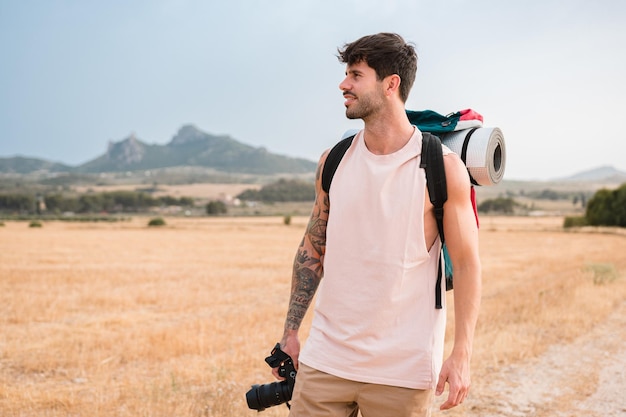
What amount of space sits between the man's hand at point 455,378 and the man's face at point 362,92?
1.17 m

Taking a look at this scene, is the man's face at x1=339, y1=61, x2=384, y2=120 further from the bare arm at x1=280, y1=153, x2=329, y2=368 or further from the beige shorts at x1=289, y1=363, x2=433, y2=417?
the beige shorts at x1=289, y1=363, x2=433, y2=417

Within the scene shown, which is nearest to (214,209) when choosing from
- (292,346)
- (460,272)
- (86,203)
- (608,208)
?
(86,203)

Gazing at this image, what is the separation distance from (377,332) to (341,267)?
13.1 inches

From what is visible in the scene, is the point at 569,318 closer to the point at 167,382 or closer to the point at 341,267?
the point at 167,382

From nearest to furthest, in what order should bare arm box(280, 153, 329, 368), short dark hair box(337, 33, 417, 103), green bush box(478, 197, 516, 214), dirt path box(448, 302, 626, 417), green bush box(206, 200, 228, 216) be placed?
short dark hair box(337, 33, 417, 103) < bare arm box(280, 153, 329, 368) < dirt path box(448, 302, 626, 417) < green bush box(206, 200, 228, 216) < green bush box(478, 197, 516, 214)

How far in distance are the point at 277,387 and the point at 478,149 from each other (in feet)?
5.44

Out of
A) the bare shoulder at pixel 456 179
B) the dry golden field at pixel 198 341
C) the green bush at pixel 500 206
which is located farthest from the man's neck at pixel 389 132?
the green bush at pixel 500 206

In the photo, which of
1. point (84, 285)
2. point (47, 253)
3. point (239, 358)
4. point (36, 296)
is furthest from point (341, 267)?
point (47, 253)

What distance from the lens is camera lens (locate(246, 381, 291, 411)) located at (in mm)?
3377

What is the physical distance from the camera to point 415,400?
108 inches

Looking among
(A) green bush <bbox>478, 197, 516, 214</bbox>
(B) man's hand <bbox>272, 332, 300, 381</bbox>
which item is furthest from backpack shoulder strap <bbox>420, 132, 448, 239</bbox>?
(A) green bush <bbox>478, 197, 516, 214</bbox>

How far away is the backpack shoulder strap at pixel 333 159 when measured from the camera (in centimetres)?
300

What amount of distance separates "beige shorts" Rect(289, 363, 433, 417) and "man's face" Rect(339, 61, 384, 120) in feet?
3.97

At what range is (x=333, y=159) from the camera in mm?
3006
